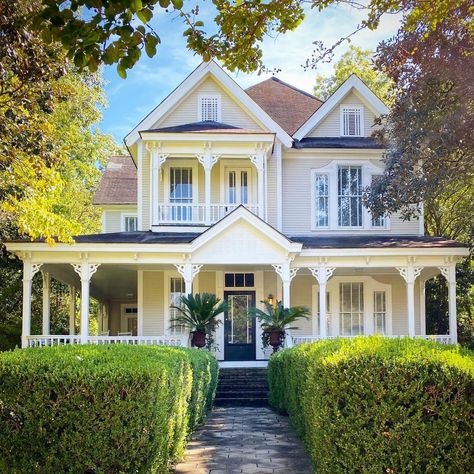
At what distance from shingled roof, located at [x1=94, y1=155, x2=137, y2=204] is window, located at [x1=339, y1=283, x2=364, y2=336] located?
38.5 ft

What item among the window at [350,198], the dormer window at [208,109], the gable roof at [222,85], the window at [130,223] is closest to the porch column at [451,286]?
the window at [350,198]

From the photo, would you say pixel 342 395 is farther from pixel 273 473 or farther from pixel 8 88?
pixel 8 88

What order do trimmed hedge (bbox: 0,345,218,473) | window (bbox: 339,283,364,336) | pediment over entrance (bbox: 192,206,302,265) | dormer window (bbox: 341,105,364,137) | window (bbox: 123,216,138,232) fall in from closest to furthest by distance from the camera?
trimmed hedge (bbox: 0,345,218,473)
pediment over entrance (bbox: 192,206,302,265)
window (bbox: 339,283,364,336)
dormer window (bbox: 341,105,364,137)
window (bbox: 123,216,138,232)

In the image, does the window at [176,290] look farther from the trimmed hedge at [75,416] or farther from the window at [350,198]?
the trimmed hedge at [75,416]

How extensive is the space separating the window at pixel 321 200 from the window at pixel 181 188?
157 inches

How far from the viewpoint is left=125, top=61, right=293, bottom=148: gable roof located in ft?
63.0

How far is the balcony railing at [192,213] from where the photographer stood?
730 inches

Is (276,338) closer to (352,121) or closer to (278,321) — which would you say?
(278,321)

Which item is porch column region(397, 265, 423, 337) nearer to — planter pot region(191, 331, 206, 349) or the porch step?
the porch step

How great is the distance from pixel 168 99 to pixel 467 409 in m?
15.7

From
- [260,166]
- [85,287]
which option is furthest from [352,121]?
[85,287]

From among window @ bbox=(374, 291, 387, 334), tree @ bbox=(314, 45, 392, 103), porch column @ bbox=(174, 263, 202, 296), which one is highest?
tree @ bbox=(314, 45, 392, 103)

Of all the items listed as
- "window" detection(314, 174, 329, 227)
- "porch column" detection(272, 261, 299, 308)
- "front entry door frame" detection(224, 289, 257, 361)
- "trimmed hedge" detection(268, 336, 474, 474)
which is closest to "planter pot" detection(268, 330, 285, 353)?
"porch column" detection(272, 261, 299, 308)

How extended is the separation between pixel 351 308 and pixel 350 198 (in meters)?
3.48
